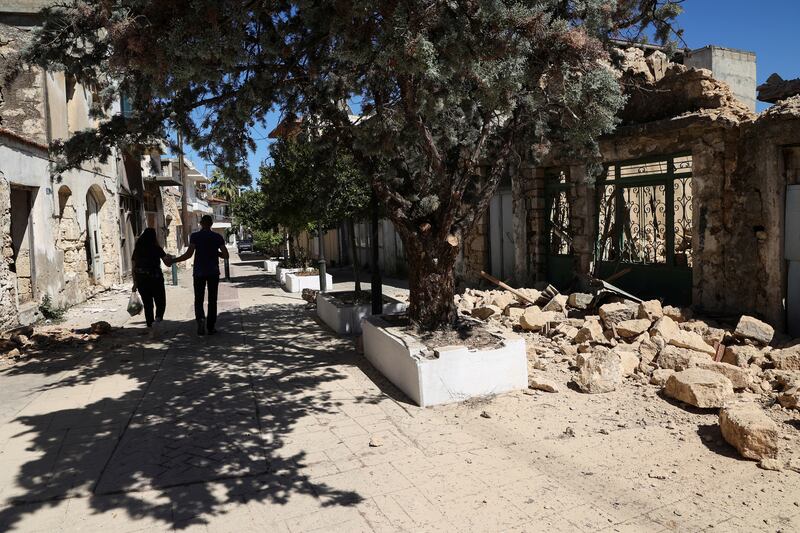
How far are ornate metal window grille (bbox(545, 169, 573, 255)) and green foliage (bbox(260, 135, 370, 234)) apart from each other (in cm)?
374

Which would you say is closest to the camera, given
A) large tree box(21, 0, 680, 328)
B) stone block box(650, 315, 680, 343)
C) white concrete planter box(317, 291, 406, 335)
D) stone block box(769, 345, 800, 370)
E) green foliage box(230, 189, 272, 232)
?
large tree box(21, 0, 680, 328)

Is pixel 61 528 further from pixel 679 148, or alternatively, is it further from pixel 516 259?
pixel 516 259

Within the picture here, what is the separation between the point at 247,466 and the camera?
12.8 feet

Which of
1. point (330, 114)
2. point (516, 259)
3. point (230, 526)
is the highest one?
point (330, 114)

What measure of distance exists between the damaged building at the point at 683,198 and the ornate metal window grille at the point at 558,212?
0.8 inches

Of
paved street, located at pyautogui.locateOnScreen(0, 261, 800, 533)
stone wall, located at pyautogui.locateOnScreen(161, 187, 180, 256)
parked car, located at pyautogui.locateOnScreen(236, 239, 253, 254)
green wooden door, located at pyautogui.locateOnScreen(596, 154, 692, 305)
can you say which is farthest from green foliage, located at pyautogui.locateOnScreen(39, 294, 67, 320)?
parked car, located at pyautogui.locateOnScreen(236, 239, 253, 254)

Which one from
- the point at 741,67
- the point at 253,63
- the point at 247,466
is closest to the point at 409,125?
the point at 253,63

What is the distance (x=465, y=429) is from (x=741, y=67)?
36.1 ft

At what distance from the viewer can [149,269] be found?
820cm

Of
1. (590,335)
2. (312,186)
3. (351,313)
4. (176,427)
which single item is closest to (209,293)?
(351,313)

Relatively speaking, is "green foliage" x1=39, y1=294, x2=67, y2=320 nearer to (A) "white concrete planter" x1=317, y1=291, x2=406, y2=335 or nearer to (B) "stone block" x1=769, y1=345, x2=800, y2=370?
(A) "white concrete planter" x1=317, y1=291, x2=406, y2=335

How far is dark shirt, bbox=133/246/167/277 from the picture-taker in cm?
812

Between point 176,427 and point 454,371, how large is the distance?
2.42m

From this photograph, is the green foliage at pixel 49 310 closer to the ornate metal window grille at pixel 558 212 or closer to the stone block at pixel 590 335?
the stone block at pixel 590 335
